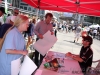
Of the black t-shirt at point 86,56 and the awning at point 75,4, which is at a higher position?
the awning at point 75,4

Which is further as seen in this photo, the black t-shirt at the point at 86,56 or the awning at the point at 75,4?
the awning at the point at 75,4

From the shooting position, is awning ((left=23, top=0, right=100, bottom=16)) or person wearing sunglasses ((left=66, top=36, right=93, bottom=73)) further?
awning ((left=23, top=0, right=100, bottom=16))

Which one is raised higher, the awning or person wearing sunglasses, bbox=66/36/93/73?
the awning

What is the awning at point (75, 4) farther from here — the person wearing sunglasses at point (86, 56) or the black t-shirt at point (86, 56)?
the black t-shirt at point (86, 56)

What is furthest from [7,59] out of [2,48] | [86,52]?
[86,52]

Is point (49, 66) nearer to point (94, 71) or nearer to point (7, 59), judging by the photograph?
point (7, 59)

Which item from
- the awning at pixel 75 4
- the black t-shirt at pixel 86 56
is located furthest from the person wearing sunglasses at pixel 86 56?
the awning at pixel 75 4

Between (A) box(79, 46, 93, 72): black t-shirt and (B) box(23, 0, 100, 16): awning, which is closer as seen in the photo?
(A) box(79, 46, 93, 72): black t-shirt

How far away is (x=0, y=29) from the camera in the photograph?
321cm

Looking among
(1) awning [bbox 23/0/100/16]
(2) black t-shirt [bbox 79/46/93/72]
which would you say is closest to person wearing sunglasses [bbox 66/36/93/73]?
(2) black t-shirt [bbox 79/46/93/72]

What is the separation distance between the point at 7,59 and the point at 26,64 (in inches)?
10.5

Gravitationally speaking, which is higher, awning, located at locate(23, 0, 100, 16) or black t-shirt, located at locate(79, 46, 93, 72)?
awning, located at locate(23, 0, 100, 16)

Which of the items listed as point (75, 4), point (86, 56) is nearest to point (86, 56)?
point (86, 56)

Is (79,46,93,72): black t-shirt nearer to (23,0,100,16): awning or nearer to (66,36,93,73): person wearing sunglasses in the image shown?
(66,36,93,73): person wearing sunglasses
